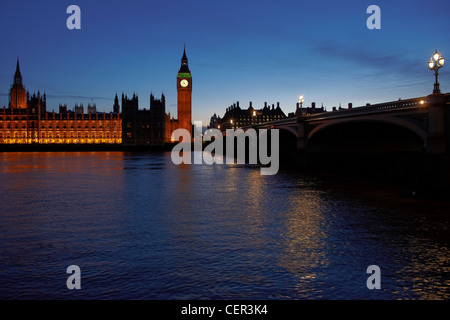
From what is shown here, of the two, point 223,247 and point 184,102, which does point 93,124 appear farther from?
point 223,247

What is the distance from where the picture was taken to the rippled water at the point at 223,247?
8.30 meters

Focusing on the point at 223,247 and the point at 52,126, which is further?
the point at 52,126

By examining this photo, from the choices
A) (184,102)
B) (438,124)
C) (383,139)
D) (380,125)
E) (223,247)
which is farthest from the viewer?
(184,102)

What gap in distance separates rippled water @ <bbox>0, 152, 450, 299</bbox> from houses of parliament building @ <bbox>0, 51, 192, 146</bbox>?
162385mm

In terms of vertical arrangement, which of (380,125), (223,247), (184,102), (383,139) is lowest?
(223,247)

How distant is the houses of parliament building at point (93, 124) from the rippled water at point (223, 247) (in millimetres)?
162385

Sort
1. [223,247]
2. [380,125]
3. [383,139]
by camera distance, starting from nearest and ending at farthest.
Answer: [223,247] → [380,125] → [383,139]

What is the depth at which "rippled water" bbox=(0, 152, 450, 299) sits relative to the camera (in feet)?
27.2

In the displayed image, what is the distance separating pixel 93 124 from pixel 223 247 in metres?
185

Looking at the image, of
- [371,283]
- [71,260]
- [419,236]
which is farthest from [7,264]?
[419,236]

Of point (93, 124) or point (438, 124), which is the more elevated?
point (93, 124)

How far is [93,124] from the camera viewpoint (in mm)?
186625

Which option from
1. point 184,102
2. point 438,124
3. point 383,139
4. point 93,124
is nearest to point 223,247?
point 438,124
